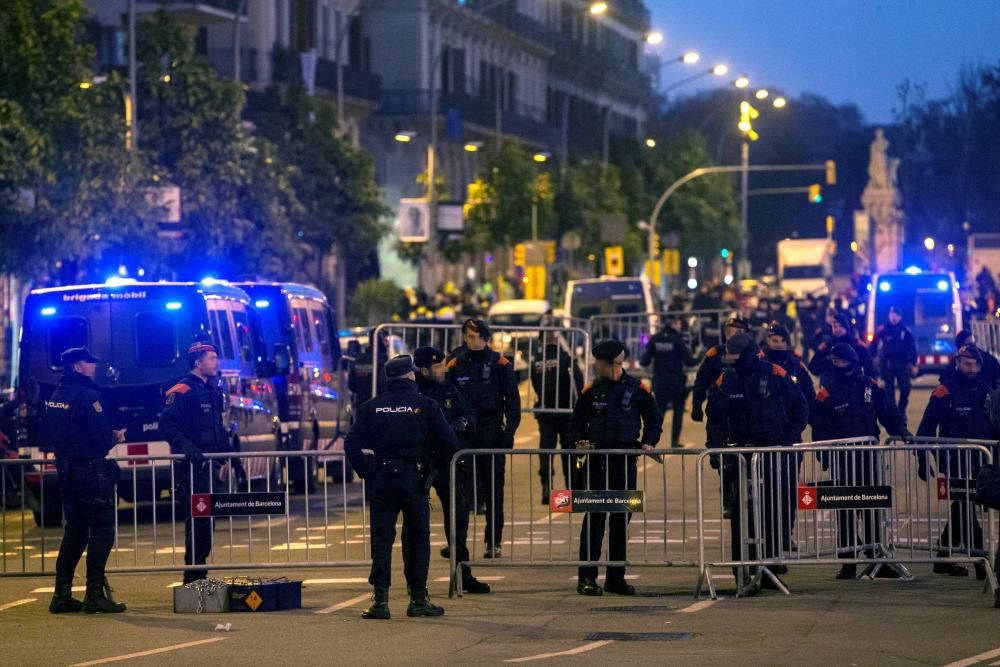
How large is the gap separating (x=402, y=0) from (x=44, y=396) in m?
54.7

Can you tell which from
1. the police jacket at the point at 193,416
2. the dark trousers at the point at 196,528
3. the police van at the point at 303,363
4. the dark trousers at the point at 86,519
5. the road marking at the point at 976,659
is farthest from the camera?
the police van at the point at 303,363

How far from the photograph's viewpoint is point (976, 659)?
464 inches

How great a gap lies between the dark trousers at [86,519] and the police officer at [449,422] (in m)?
2.11

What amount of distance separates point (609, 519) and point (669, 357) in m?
13.8

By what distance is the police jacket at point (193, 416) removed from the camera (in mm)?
15773

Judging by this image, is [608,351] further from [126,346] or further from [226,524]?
[126,346]

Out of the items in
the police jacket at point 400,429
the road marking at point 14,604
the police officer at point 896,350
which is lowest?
the road marking at point 14,604

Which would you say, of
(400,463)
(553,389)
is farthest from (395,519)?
(553,389)

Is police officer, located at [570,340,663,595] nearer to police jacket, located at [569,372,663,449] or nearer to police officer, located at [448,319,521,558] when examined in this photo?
police jacket, located at [569,372,663,449]

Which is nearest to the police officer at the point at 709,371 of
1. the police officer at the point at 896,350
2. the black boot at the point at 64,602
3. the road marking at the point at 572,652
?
the black boot at the point at 64,602

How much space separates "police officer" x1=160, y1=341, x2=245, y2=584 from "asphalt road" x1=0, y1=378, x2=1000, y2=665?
14.8 inches

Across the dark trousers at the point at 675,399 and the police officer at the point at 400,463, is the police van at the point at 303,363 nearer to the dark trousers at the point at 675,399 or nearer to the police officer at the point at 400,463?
the dark trousers at the point at 675,399

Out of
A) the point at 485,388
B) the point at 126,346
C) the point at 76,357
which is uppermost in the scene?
the point at 126,346

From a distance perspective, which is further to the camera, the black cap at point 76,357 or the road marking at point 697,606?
the black cap at point 76,357
